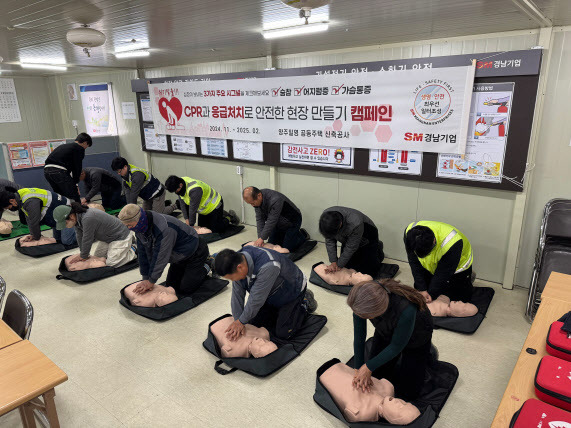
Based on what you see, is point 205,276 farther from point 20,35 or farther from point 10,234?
point 10,234

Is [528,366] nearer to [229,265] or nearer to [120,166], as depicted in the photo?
[229,265]

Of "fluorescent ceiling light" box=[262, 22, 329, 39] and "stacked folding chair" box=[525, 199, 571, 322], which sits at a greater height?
"fluorescent ceiling light" box=[262, 22, 329, 39]

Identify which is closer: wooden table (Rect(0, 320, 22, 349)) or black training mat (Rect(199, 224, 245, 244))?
wooden table (Rect(0, 320, 22, 349))

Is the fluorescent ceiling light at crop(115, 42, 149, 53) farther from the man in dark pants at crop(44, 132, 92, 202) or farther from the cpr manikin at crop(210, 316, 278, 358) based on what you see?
the cpr manikin at crop(210, 316, 278, 358)

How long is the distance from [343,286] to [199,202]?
2322mm

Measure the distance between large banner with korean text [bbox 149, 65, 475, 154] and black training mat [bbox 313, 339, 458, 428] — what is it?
83.4 inches

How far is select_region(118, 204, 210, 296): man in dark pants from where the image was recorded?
320 centimetres

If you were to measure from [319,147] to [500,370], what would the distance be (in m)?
3.00

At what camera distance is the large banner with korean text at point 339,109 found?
3.73 metres

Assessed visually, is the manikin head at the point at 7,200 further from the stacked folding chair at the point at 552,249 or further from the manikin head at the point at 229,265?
the stacked folding chair at the point at 552,249

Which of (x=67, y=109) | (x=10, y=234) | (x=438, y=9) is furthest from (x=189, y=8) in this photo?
(x=67, y=109)

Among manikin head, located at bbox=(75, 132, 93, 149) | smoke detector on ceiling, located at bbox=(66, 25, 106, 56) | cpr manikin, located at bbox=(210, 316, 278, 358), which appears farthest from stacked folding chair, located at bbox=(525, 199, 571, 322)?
manikin head, located at bbox=(75, 132, 93, 149)

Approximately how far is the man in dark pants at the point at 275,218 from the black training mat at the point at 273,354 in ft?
5.07

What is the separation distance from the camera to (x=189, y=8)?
2812 mm
